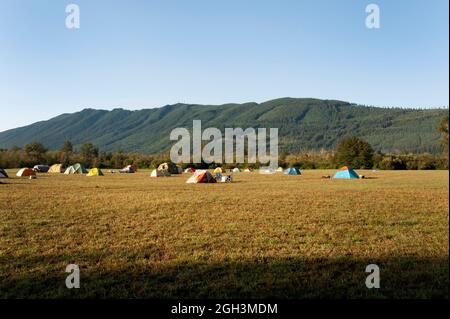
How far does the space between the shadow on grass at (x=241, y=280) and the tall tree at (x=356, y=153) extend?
182 feet

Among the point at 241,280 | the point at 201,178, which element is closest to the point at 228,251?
the point at 241,280

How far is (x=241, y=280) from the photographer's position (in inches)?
203

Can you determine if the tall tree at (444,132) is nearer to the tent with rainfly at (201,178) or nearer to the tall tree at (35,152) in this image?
the tent with rainfly at (201,178)

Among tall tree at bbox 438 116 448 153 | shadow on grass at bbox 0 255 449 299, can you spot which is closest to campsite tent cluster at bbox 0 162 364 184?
shadow on grass at bbox 0 255 449 299

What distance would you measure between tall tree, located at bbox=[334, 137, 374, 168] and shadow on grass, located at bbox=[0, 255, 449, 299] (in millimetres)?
55570

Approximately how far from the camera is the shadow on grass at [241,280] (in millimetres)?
4660

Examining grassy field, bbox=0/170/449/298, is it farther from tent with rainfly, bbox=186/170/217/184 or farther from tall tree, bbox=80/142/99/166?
tall tree, bbox=80/142/99/166

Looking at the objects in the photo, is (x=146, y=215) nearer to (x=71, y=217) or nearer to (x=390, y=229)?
(x=71, y=217)

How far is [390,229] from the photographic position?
828 cm

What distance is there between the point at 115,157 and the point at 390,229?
76913 mm

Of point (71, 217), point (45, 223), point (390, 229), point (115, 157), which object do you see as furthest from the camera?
point (115, 157)

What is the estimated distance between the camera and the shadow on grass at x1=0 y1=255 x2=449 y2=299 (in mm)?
4660

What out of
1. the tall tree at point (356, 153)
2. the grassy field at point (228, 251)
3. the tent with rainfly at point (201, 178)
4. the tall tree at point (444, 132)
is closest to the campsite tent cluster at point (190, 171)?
the tent with rainfly at point (201, 178)
